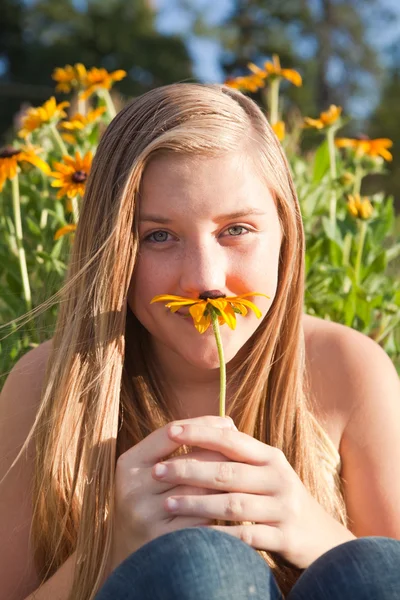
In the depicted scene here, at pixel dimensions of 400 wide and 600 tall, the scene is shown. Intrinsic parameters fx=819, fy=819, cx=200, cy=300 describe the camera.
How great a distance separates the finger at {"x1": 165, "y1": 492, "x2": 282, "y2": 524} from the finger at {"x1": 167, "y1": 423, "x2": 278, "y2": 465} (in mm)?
45

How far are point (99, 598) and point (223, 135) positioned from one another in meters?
0.61

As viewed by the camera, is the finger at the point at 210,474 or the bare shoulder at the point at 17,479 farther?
the bare shoulder at the point at 17,479

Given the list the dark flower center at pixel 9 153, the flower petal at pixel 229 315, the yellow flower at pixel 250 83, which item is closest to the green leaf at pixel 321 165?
the yellow flower at pixel 250 83

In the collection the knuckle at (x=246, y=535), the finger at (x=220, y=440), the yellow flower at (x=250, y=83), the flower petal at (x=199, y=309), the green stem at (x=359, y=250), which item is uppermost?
the yellow flower at (x=250, y=83)

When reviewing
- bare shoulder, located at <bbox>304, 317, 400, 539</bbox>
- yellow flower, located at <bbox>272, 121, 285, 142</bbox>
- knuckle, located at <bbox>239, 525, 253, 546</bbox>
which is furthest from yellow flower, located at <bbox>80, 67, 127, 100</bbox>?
knuckle, located at <bbox>239, 525, 253, 546</bbox>

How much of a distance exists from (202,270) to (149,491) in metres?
0.27

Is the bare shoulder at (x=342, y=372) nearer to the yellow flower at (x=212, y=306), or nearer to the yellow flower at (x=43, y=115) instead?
the yellow flower at (x=212, y=306)

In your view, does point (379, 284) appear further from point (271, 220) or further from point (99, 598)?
point (99, 598)

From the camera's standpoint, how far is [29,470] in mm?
1247

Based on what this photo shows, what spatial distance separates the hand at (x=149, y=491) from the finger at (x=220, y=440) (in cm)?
1

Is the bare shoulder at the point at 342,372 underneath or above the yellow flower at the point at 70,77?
underneath

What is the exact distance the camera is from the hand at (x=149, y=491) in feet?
3.06

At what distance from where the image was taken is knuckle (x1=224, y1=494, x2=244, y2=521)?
36.0 inches

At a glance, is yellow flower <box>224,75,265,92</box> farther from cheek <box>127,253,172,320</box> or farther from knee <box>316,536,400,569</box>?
knee <box>316,536,400,569</box>
